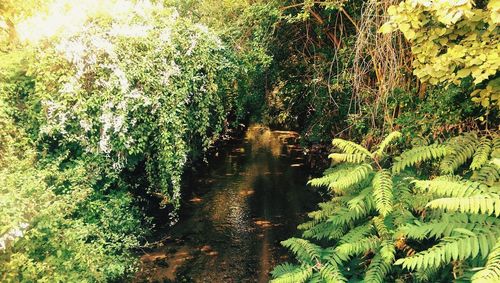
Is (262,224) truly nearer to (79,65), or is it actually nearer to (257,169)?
(257,169)

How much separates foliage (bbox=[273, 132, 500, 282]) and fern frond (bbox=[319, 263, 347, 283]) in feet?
0.19

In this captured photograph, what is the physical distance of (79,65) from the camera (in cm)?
659

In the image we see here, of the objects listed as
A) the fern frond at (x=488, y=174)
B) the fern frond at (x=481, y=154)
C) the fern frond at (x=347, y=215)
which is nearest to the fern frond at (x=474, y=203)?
the fern frond at (x=488, y=174)

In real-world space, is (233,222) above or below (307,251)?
below

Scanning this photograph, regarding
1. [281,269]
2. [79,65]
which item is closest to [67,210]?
[79,65]

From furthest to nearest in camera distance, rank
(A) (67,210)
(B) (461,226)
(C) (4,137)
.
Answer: (C) (4,137) < (A) (67,210) < (B) (461,226)

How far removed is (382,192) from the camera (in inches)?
177

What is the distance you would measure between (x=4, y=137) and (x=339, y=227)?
18.7 ft

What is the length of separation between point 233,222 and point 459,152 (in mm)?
6245

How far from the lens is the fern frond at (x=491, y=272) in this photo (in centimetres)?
281

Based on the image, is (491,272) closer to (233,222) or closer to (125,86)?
(125,86)

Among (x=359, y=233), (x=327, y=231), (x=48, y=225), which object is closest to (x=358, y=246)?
(x=359, y=233)

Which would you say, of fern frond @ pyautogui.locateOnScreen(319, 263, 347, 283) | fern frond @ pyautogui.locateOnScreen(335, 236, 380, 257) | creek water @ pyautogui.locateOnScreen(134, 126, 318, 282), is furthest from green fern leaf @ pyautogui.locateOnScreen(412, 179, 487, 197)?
creek water @ pyautogui.locateOnScreen(134, 126, 318, 282)

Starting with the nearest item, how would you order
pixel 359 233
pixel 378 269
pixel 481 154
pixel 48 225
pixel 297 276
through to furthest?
pixel 481 154 → pixel 378 269 → pixel 297 276 → pixel 359 233 → pixel 48 225
